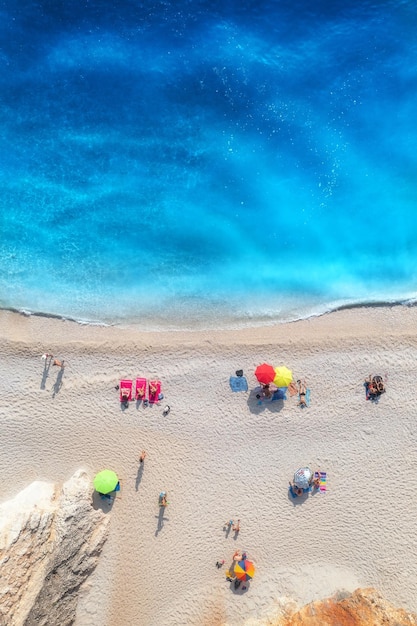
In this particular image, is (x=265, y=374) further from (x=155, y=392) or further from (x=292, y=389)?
(x=155, y=392)

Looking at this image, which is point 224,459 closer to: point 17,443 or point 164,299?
point 164,299

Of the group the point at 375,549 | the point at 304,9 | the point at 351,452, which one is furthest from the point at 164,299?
the point at 304,9

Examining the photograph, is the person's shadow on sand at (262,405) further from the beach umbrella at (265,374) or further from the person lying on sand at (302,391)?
the beach umbrella at (265,374)

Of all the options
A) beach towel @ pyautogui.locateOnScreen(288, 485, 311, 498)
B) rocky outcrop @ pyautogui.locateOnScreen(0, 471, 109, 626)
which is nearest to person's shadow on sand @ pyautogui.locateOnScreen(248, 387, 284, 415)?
beach towel @ pyautogui.locateOnScreen(288, 485, 311, 498)

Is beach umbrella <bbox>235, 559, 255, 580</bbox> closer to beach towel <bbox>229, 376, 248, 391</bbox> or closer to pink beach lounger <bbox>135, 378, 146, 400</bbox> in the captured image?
beach towel <bbox>229, 376, 248, 391</bbox>

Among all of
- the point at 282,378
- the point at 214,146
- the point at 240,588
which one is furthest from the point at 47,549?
the point at 214,146

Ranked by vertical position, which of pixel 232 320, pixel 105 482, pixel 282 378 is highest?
pixel 232 320

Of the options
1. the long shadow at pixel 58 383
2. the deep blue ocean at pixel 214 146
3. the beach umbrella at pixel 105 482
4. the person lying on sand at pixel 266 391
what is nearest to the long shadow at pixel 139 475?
the beach umbrella at pixel 105 482
